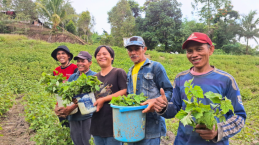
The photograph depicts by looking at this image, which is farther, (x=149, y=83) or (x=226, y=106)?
(x=149, y=83)

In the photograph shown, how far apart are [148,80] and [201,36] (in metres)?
0.78

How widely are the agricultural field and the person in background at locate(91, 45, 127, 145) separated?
28.0 inches

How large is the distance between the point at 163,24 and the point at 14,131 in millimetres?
19686

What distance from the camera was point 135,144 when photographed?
6.40ft

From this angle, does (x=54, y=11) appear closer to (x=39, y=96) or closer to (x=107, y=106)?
(x=39, y=96)

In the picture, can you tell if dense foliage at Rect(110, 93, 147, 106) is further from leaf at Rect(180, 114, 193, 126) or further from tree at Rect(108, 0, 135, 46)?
tree at Rect(108, 0, 135, 46)

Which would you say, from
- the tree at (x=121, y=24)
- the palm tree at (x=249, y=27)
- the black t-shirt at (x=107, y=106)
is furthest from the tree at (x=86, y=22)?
the black t-shirt at (x=107, y=106)

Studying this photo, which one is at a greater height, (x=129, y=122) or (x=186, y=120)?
(x=186, y=120)

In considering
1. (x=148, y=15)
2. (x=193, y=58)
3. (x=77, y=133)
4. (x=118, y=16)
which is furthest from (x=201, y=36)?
(x=118, y=16)

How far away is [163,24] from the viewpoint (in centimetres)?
2105

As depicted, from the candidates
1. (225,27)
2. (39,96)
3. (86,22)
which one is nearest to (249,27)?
(225,27)

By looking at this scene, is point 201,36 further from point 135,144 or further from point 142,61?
point 135,144

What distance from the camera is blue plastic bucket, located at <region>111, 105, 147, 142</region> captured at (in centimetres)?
167

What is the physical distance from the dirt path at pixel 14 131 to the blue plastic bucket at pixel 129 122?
2.50 m
